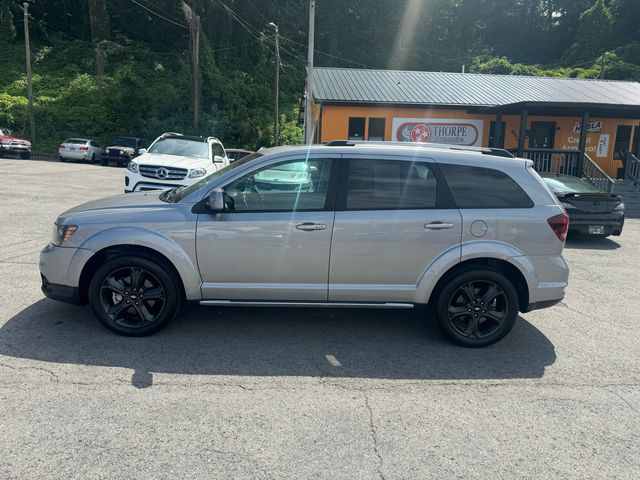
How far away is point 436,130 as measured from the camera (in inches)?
821

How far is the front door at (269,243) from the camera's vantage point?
4.36 m

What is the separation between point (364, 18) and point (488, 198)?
54.7 metres

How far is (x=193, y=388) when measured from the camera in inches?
143

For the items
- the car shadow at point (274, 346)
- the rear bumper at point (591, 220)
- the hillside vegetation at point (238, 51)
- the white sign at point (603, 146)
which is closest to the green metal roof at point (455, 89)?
the white sign at point (603, 146)

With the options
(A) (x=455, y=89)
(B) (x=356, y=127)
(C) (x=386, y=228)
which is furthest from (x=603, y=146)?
(C) (x=386, y=228)

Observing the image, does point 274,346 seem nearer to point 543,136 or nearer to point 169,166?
point 169,166

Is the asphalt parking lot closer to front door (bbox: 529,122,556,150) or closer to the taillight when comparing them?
the taillight

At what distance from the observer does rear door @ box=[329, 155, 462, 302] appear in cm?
439

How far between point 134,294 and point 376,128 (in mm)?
Result: 17654

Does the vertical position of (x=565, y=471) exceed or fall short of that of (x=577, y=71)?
it falls short

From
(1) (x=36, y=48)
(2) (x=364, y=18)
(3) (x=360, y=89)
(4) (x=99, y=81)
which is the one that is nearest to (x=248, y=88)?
(4) (x=99, y=81)

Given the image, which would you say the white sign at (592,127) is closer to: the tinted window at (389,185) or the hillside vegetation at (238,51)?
the hillside vegetation at (238,51)

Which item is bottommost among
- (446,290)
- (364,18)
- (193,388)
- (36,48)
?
(193,388)

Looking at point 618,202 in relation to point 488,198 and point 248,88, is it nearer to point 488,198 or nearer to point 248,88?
point 488,198
